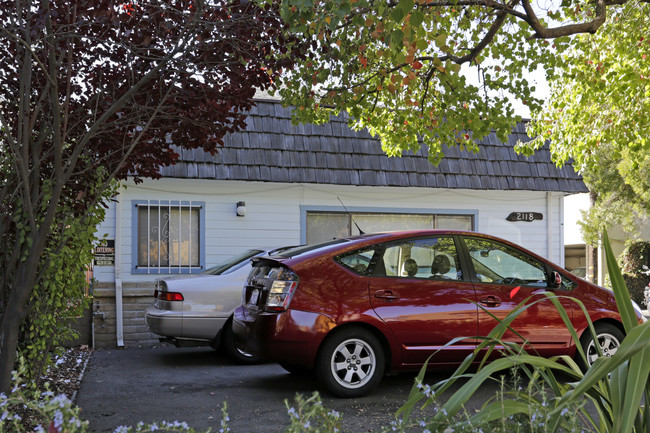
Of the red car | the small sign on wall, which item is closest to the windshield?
the red car

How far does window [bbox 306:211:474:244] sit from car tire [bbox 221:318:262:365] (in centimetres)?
350

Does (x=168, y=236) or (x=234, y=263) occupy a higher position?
(x=168, y=236)

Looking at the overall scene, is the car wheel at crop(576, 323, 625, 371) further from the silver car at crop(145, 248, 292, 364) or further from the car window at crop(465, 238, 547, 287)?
the silver car at crop(145, 248, 292, 364)

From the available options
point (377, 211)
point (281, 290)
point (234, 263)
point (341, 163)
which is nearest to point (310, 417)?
point (281, 290)

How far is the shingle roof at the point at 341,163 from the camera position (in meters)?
11.2

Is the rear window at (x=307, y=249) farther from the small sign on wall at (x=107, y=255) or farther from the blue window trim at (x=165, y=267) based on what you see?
the small sign on wall at (x=107, y=255)

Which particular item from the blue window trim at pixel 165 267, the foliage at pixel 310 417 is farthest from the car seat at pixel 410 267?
the blue window trim at pixel 165 267

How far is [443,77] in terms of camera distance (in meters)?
8.07

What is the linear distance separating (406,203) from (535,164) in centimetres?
279

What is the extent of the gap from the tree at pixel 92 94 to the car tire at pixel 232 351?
10.9ft

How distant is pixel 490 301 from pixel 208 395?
305cm

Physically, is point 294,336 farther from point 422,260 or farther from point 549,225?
point 549,225

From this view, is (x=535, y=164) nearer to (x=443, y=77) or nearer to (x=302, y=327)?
(x=443, y=77)

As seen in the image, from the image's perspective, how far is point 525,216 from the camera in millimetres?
13078
